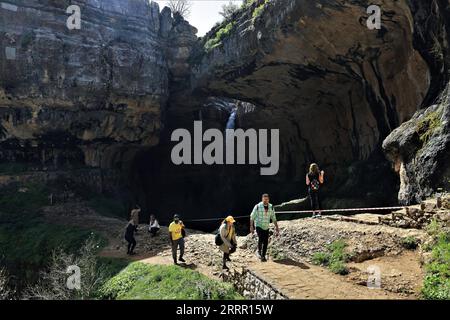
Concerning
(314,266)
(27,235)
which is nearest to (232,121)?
(27,235)

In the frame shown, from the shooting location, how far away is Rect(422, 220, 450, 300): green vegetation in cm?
604

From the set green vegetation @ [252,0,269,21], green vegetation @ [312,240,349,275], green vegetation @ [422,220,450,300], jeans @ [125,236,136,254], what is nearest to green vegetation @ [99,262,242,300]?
jeans @ [125,236,136,254]

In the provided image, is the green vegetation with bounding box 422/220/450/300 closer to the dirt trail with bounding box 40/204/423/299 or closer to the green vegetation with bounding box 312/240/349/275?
the dirt trail with bounding box 40/204/423/299

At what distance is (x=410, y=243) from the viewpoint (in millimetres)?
7930

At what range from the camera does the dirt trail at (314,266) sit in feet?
21.9

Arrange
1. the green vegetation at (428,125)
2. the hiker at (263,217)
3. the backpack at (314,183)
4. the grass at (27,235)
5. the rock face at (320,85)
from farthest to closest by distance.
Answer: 1. the grass at (27,235)
2. the rock face at (320,85)
3. the backpack at (314,183)
4. the green vegetation at (428,125)
5. the hiker at (263,217)

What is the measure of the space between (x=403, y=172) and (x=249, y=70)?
43.7ft

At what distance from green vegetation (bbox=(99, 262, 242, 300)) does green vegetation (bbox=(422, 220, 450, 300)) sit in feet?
13.3

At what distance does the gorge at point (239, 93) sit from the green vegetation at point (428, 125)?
4 cm
